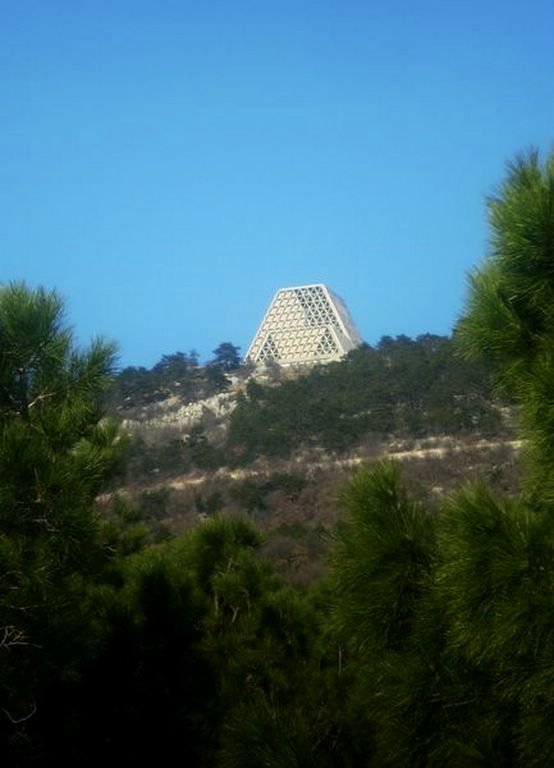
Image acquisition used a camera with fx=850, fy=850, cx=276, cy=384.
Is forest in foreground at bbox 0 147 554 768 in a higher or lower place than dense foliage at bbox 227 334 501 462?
lower

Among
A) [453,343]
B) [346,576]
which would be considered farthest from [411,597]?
[453,343]

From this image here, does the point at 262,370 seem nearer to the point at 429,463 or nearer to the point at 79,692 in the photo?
the point at 429,463

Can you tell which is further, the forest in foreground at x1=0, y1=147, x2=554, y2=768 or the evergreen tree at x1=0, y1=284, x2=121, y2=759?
the evergreen tree at x1=0, y1=284, x2=121, y2=759

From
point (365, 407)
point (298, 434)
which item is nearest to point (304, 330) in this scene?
point (365, 407)

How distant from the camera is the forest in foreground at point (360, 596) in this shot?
1696 mm

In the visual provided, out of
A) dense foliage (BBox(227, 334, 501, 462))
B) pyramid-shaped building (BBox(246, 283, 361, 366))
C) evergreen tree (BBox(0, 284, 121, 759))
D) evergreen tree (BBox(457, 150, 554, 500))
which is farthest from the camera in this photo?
pyramid-shaped building (BBox(246, 283, 361, 366))

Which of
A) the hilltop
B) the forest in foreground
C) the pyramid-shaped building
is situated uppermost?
the pyramid-shaped building

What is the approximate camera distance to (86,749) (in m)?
3.45

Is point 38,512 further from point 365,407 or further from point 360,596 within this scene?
point 365,407

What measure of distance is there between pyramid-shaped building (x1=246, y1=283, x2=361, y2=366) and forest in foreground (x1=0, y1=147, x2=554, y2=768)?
118 feet

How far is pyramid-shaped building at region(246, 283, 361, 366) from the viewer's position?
41125 mm

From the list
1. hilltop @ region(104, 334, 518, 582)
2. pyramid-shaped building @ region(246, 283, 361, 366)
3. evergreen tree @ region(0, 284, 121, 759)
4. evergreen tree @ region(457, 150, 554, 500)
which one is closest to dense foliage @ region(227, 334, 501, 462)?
hilltop @ region(104, 334, 518, 582)

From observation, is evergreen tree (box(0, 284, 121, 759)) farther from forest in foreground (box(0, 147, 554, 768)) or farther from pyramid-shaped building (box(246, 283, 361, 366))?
pyramid-shaped building (box(246, 283, 361, 366))

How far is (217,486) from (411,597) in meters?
19.7
